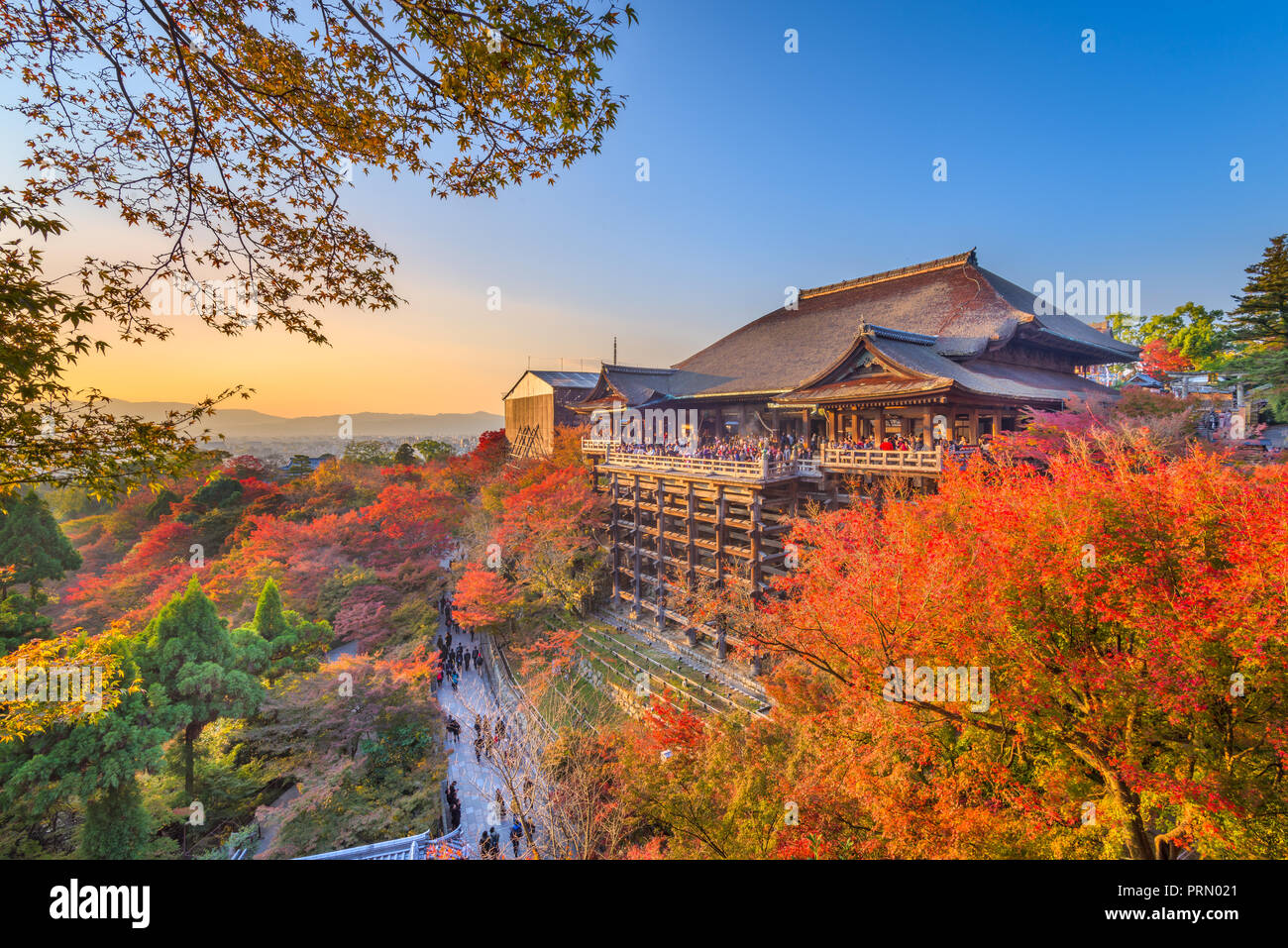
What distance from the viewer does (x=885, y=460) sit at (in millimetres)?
12562

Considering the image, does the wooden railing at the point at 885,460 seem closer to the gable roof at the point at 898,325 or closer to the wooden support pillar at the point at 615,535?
the gable roof at the point at 898,325

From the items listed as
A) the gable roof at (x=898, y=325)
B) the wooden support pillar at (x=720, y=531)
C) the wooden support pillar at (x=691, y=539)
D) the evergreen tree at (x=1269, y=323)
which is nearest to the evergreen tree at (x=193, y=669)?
the wooden support pillar at (x=691, y=539)

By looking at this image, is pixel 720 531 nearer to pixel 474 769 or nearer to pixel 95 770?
pixel 474 769

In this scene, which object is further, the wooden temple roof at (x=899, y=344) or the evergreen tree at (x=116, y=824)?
the wooden temple roof at (x=899, y=344)

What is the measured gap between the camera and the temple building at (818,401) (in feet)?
43.6

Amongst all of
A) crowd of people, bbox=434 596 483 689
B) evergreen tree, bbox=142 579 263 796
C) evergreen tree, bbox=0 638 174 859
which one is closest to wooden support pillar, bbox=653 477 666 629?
crowd of people, bbox=434 596 483 689

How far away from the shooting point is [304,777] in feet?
39.2

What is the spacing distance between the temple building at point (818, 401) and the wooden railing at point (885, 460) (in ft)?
0.10

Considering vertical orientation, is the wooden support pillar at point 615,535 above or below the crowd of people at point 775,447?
below

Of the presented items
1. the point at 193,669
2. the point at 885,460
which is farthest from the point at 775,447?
the point at 193,669

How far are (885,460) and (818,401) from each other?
2.80 metres

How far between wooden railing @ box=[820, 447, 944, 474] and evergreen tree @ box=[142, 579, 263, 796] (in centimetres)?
1641
